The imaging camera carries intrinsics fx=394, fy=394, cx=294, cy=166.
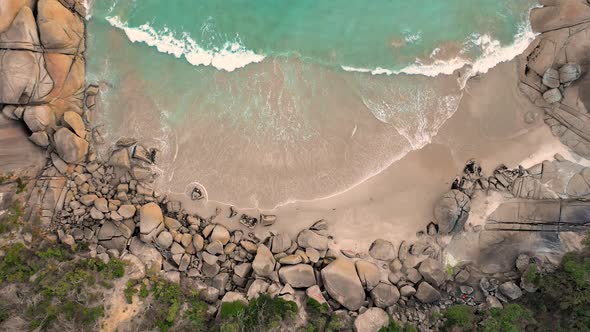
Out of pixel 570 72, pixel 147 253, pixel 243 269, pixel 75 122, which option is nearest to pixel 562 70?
pixel 570 72

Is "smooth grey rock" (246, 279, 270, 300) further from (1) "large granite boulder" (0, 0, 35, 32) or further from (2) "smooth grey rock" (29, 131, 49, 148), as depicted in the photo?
(1) "large granite boulder" (0, 0, 35, 32)

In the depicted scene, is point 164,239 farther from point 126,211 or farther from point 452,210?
point 452,210

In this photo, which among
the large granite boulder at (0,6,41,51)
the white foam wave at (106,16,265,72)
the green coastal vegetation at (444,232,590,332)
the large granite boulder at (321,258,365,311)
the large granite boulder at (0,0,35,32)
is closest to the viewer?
the green coastal vegetation at (444,232,590,332)

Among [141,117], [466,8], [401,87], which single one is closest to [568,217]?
[401,87]

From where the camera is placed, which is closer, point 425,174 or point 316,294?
point 316,294

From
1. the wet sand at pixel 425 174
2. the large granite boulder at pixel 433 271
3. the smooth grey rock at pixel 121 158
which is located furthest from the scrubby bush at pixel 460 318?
the smooth grey rock at pixel 121 158

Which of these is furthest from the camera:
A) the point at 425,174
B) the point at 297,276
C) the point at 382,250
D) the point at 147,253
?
the point at 425,174

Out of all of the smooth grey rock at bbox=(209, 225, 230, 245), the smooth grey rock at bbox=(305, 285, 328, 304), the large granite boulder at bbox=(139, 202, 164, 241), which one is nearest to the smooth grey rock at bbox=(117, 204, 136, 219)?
the large granite boulder at bbox=(139, 202, 164, 241)
